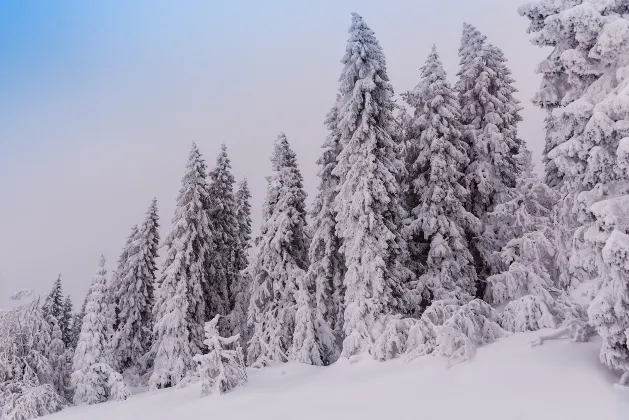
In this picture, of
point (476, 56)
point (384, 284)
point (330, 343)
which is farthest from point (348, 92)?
point (330, 343)

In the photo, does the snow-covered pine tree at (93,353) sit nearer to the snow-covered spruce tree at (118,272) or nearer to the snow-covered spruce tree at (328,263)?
the snow-covered spruce tree at (118,272)

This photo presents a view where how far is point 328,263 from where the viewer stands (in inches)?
901

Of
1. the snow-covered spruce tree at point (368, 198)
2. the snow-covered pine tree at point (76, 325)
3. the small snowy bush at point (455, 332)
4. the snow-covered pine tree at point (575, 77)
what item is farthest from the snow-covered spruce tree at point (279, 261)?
the snow-covered pine tree at point (76, 325)

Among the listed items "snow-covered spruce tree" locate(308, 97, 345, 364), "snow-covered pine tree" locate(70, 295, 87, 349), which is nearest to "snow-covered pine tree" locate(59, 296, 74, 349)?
"snow-covered pine tree" locate(70, 295, 87, 349)

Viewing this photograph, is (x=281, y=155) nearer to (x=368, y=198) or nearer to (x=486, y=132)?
(x=368, y=198)

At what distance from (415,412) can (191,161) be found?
23229mm

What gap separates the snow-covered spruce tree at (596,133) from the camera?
829 centimetres

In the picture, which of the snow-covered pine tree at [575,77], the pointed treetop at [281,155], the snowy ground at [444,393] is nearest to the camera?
the snowy ground at [444,393]

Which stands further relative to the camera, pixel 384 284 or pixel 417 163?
pixel 417 163

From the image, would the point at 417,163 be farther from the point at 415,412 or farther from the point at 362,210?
the point at 415,412

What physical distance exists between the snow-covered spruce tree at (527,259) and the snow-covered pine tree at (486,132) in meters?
0.93

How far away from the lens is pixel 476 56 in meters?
23.7

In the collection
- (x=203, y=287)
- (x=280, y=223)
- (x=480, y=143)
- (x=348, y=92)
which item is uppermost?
(x=348, y=92)

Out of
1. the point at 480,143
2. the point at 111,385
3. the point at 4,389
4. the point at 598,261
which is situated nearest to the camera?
the point at 598,261
